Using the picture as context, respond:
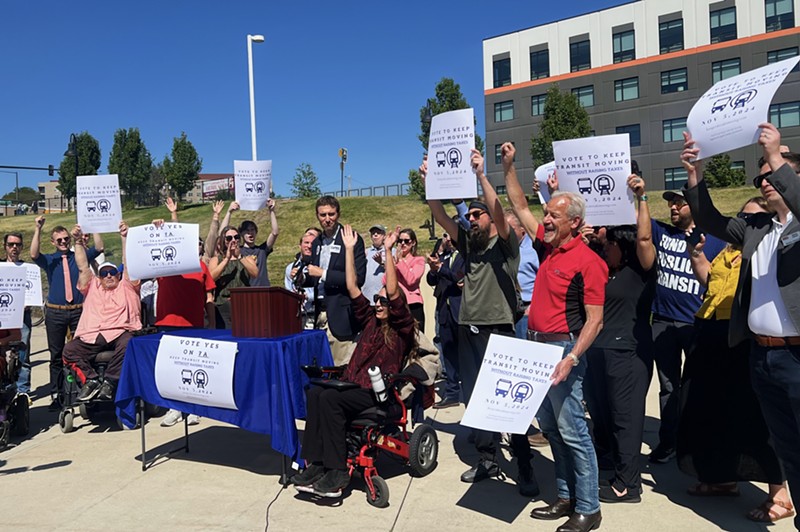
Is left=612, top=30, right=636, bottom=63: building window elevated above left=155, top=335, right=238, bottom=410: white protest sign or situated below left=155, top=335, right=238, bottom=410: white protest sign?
above

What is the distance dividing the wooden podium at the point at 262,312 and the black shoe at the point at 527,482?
2067 mm

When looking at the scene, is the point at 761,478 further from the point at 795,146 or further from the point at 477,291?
the point at 795,146

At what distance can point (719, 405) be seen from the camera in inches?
173

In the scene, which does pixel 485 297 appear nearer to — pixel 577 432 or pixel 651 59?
pixel 577 432

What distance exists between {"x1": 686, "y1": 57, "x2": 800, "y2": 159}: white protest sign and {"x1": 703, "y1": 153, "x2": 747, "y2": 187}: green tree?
114ft

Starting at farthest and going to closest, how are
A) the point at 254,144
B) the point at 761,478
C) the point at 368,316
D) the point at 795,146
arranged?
1. the point at 795,146
2. the point at 254,144
3. the point at 368,316
4. the point at 761,478

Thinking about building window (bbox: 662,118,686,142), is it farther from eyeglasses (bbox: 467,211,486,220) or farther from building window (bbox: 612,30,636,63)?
eyeglasses (bbox: 467,211,486,220)

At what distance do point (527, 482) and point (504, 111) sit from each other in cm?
4640

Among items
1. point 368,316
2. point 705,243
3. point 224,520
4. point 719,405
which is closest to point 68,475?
point 224,520

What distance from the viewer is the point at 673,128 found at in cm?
4228

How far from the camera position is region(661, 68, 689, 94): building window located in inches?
1646

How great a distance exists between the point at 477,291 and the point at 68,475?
3.65 metres

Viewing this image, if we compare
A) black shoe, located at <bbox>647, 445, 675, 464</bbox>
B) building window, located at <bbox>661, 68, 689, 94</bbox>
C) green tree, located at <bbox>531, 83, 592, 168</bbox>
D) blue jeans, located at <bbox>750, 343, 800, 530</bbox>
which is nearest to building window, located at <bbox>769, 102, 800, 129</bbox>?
building window, located at <bbox>661, 68, 689, 94</bbox>

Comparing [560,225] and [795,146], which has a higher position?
[795,146]
